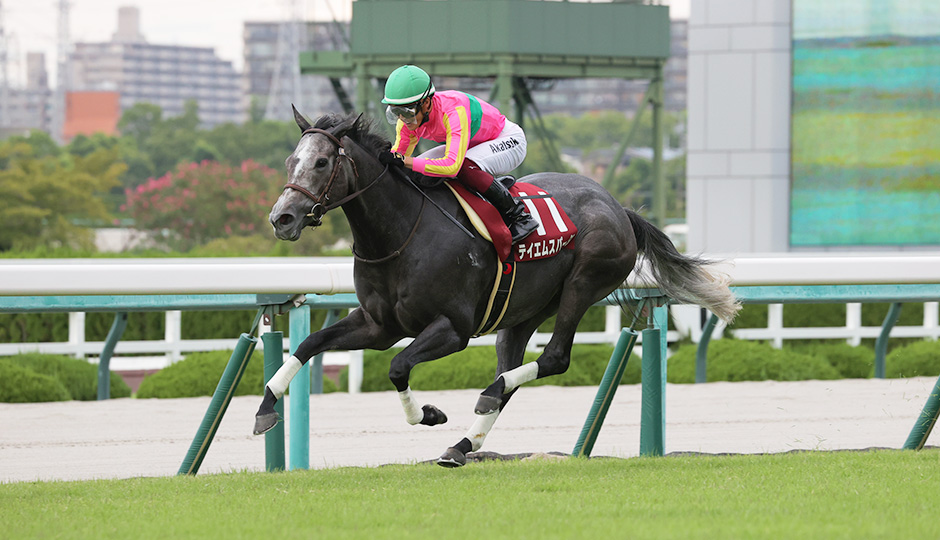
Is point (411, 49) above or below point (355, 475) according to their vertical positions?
above

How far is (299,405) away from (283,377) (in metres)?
0.61

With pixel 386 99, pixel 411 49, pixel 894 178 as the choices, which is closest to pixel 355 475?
pixel 386 99

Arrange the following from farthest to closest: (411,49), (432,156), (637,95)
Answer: (637,95), (411,49), (432,156)

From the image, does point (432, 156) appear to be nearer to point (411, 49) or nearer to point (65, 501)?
point (65, 501)

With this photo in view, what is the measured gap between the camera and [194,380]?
7996mm

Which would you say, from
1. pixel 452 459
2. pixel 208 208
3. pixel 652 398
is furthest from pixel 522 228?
pixel 208 208

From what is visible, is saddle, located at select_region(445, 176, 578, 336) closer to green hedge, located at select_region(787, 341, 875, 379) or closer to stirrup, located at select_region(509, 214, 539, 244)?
stirrup, located at select_region(509, 214, 539, 244)

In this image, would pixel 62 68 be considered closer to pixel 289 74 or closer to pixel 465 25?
pixel 289 74

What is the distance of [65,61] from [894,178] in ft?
326

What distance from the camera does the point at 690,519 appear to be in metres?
3.20

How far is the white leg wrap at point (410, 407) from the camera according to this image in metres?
4.09

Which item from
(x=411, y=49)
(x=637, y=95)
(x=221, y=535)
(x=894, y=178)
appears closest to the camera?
(x=221, y=535)

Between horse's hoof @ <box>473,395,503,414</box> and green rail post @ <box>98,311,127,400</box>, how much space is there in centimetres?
278

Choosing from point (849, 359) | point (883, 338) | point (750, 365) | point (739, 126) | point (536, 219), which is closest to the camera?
point (536, 219)
